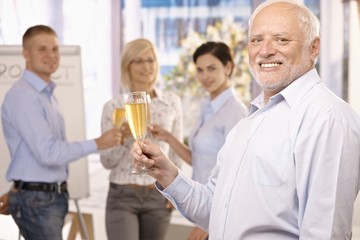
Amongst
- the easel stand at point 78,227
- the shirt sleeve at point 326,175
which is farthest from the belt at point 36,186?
the shirt sleeve at point 326,175

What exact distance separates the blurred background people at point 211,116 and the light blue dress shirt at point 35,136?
Result: 1.57ft

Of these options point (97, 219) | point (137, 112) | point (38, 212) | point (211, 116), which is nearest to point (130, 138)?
point (211, 116)

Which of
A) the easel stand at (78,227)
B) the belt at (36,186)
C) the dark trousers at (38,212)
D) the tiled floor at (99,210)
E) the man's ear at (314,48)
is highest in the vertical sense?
the man's ear at (314,48)

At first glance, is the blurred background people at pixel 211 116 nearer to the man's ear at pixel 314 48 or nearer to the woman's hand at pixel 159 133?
the woman's hand at pixel 159 133

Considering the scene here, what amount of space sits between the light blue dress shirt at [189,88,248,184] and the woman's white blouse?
377 millimetres

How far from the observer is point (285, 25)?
5.41ft

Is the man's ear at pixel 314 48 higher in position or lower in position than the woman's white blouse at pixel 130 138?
higher

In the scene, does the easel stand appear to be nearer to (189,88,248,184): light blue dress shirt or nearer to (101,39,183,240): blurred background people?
(101,39,183,240): blurred background people

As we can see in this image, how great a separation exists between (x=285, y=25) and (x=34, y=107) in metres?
1.51

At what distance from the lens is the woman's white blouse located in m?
3.17

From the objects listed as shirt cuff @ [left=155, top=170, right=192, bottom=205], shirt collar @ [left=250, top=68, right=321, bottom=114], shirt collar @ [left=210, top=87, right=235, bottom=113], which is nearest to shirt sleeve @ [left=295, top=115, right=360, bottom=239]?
shirt collar @ [left=250, top=68, right=321, bottom=114]

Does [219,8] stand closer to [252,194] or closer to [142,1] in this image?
[142,1]

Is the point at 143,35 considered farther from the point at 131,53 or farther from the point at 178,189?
the point at 178,189

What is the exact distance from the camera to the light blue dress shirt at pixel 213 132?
2.80m
